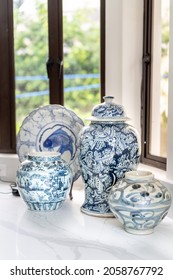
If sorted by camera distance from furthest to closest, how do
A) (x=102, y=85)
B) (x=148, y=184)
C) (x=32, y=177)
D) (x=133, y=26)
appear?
(x=102, y=85), (x=133, y=26), (x=32, y=177), (x=148, y=184)

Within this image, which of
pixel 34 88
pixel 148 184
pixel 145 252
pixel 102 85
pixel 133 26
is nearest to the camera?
pixel 145 252

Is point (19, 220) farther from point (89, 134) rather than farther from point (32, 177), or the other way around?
point (89, 134)

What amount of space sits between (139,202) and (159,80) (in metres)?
0.77

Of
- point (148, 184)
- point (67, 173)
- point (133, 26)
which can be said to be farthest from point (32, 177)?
point (133, 26)

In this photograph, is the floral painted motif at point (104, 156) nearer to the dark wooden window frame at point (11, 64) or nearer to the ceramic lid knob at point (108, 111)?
the ceramic lid knob at point (108, 111)

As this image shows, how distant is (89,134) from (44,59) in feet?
2.62

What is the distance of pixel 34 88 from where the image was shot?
198cm

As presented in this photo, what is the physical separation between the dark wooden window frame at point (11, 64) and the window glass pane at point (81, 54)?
4 centimetres

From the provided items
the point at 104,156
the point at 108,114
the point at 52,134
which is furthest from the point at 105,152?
the point at 52,134

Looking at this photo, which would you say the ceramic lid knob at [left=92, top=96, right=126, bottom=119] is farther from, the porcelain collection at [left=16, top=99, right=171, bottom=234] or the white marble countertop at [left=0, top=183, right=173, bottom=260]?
the white marble countertop at [left=0, top=183, right=173, bottom=260]

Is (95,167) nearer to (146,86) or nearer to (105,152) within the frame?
(105,152)

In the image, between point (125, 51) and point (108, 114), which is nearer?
point (108, 114)

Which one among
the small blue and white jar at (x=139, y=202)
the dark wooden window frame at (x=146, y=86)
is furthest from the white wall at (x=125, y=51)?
the small blue and white jar at (x=139, y=202)

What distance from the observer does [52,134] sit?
1.53m
